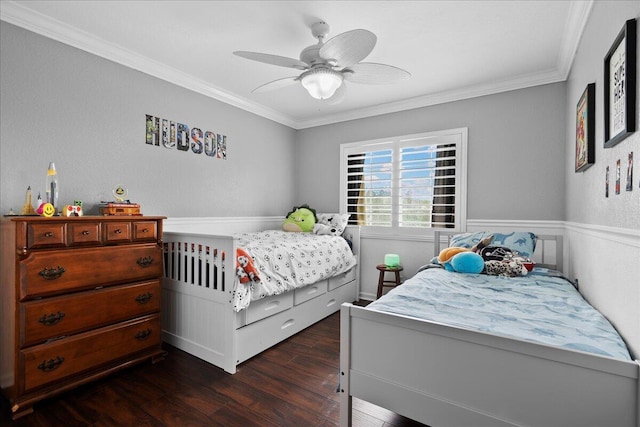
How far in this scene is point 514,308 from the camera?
1.50 meters

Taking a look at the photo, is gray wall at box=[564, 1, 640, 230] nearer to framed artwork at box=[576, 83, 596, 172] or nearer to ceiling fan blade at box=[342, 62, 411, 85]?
framed artwork at box=[576, 83, 596, 172]

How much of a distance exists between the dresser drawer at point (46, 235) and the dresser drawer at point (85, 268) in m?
0.05

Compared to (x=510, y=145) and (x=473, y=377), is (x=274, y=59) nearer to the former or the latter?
(x=473, y=377)

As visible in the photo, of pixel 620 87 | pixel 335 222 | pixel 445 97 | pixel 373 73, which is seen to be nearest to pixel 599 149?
pixel 620 87

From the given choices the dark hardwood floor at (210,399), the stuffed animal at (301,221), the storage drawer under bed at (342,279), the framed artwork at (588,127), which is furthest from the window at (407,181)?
the dark hardwood floor at (210,399)

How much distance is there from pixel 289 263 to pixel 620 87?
2238 millimetres

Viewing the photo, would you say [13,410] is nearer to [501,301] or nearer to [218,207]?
[218,207]

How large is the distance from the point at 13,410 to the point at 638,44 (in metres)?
3.31

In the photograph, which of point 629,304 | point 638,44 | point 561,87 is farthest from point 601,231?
point 561,87

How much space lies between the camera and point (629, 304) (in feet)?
3.72

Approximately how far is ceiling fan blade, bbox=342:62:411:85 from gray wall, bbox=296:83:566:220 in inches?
A: 62.5

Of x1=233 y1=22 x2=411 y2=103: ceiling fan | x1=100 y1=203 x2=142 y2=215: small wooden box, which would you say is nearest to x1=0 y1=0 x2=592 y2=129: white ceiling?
x1=233 y1=22 x2=411 y2=103: ceiling fan

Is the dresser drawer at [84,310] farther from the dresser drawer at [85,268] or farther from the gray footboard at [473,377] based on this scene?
the gray footboard at [473,377]

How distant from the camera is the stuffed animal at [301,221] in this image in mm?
3850
